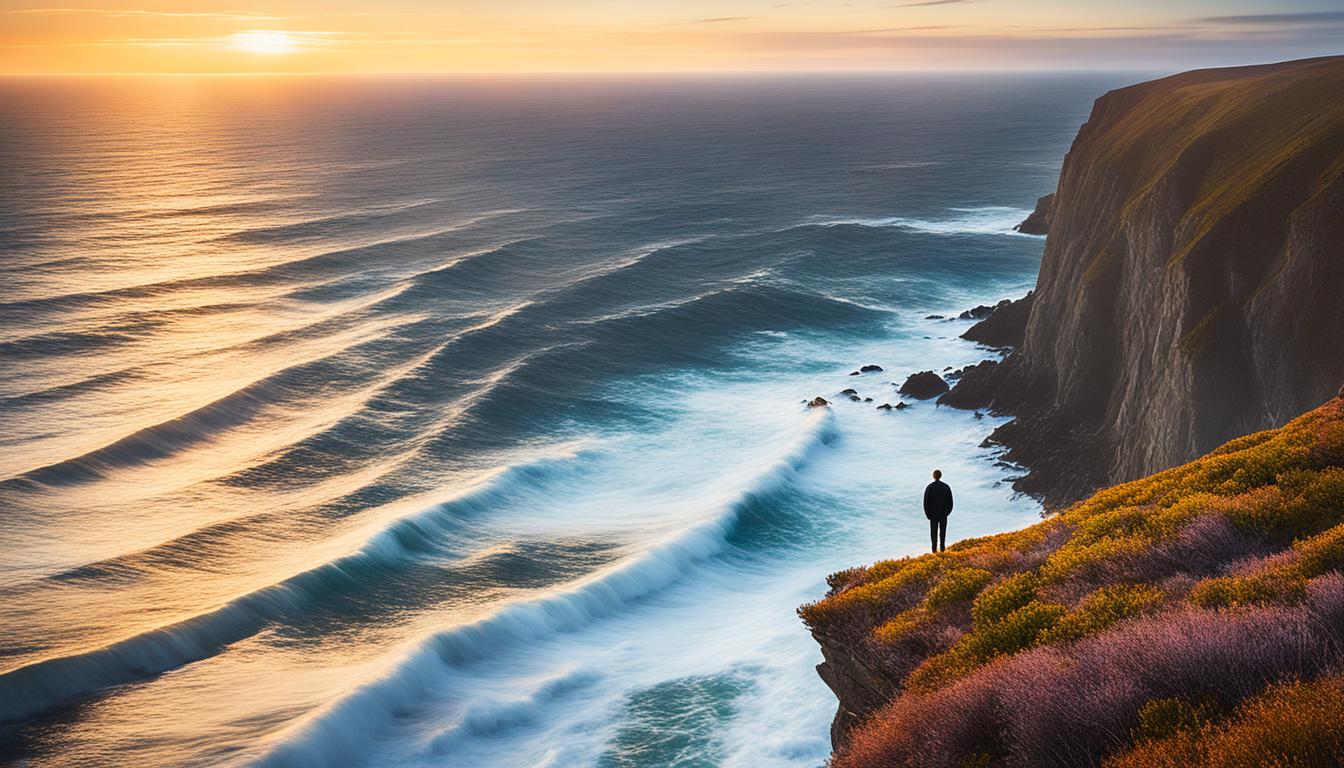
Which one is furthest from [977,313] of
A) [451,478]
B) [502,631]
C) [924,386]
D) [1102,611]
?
[1102,611]

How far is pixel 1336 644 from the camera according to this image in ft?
29.2

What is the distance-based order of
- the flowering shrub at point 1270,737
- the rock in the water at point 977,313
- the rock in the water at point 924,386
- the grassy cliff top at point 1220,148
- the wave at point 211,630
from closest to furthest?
1. the flowering shrub at point 1270,737
2. the wave at point 211,630
3. the grassy cliff top at point 1220,148
4. the rock in the water at point 924,386
5. the rock in the water at point 977,313

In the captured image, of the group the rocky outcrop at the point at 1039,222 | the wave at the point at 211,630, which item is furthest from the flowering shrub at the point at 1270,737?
the rocky outcrop at the point at 1039,222

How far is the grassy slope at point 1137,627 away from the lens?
8469 millimetres

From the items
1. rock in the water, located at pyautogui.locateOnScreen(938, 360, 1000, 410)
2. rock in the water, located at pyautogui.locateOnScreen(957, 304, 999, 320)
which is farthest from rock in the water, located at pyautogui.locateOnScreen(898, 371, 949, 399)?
rock in the water, located at pyautogui.locateOnScreen(957, 304, 999, 320)

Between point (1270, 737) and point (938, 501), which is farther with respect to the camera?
point (938, 501)

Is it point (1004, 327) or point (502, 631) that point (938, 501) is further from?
point (1004, 327)

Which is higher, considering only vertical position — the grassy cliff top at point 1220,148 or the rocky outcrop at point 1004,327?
the grassy cliff top at point 1220,148

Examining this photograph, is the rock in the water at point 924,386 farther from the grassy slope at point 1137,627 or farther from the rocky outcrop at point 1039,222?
the rocky outcrop at point 1039,222

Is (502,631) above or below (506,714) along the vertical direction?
above

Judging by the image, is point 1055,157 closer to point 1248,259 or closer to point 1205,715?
point 1248,259

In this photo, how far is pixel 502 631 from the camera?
31.5 metres

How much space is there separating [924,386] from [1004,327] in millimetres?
13113

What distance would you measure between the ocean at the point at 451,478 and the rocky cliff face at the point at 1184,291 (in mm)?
4246
